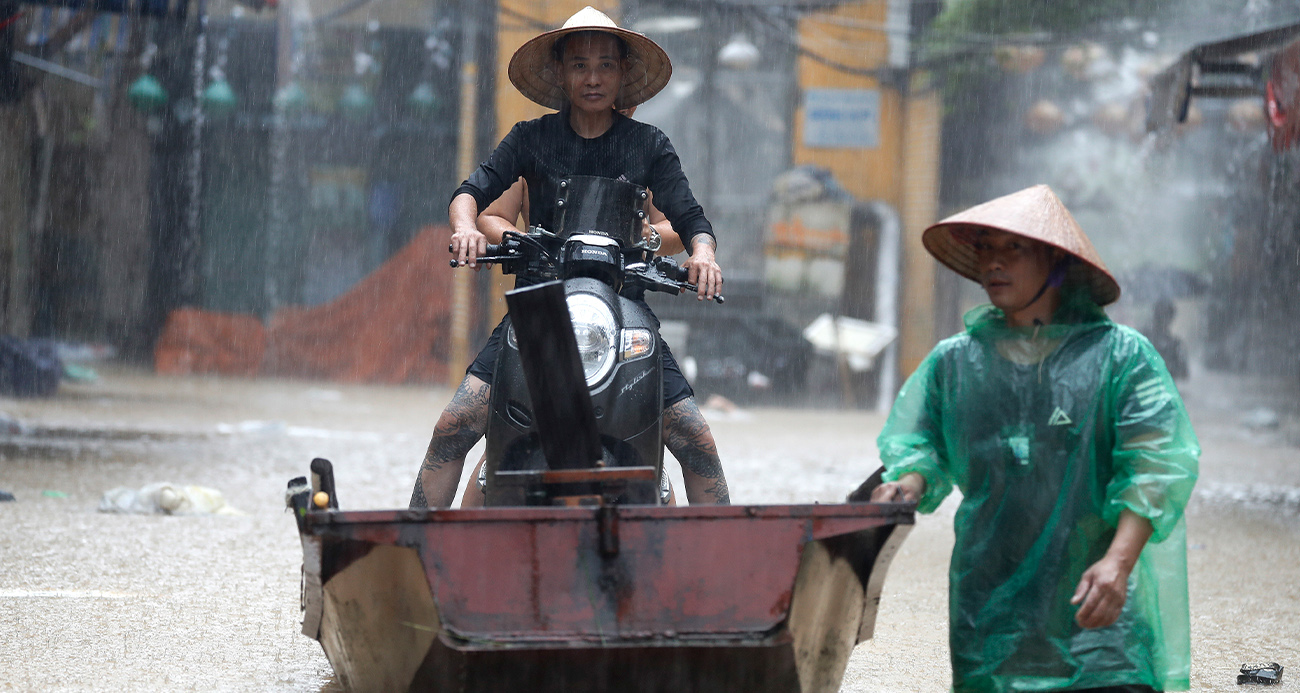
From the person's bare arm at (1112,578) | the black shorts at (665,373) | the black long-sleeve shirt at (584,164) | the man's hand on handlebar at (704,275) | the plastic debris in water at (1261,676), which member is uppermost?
the black long-sleeve shirt at (584,164)

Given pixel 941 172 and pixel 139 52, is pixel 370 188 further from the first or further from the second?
pixel 941 172

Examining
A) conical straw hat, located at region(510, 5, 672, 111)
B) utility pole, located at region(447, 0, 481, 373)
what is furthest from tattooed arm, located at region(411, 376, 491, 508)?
utility pole, located at region(447, 0, 481, 373)

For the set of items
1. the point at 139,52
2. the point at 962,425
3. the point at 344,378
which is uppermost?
the point at 139,52

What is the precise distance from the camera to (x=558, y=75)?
3.83 metres

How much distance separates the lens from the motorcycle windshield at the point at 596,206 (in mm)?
3379

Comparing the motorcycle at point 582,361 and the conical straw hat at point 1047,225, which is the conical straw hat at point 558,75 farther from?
the conical straw hat at point 1047,225

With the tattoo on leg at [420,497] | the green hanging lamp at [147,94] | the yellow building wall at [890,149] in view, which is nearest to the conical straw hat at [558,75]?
the tattoo on leg at [420,497]

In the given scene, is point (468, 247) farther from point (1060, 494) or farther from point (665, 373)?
point (1060, 494)

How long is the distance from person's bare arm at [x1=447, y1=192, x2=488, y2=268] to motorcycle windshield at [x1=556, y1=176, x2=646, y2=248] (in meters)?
0.23

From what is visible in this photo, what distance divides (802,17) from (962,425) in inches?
616

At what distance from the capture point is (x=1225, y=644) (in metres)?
4.42

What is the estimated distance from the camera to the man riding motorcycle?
3.48 meters

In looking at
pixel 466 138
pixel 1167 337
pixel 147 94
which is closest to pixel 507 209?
pixel 1167 337

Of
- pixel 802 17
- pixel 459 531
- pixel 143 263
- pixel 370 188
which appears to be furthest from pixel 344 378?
pixel 459 531
